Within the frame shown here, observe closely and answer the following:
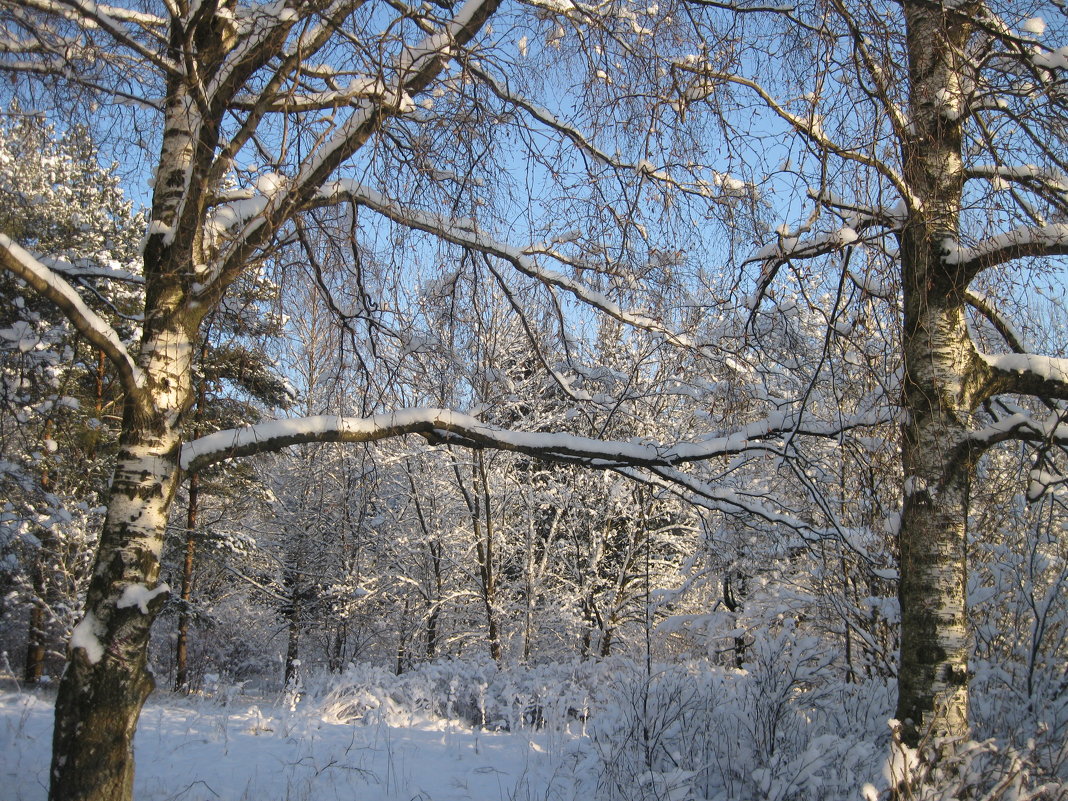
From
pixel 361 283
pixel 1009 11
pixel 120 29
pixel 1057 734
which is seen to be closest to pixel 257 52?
pixel 120 29

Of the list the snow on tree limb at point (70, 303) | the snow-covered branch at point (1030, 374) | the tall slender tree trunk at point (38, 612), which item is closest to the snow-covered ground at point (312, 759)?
the snow on tree limb at point (70, 303)

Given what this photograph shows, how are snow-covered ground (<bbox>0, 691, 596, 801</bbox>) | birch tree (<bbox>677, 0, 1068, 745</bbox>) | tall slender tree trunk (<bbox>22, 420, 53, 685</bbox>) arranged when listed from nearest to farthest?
1. birch tree (<bbox>677, 0, 1068, 745</bbox>)
2. snow-covered ground (<bbox>0, 691, 596, 801</bbox>)
3. tall slender tree trunk (<bbox>22, 420, 53, 685</bbox>)

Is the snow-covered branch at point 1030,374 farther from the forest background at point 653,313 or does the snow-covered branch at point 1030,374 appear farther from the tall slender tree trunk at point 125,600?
the tall slender tree trunk at point 125,600

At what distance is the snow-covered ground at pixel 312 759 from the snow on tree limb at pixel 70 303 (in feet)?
8.46

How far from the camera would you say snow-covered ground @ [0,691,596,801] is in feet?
13.1

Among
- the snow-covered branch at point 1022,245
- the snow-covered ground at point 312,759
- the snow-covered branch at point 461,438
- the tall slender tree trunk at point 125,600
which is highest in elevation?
the snow-covered branch at point 1022,245

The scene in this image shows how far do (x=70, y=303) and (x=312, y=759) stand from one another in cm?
345

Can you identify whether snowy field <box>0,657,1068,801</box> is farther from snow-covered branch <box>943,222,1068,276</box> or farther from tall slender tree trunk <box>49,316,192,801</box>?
snow-covered branch <box>943,222,1068,276</box>

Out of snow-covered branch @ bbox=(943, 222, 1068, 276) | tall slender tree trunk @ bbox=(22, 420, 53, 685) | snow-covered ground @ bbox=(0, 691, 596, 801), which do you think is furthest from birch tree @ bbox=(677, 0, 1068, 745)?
tall slender tree trunk @ bbox=(22, 420, 53, 685)

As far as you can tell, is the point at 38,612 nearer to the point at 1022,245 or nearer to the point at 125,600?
the point at 125,600

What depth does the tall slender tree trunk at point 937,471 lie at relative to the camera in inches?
123

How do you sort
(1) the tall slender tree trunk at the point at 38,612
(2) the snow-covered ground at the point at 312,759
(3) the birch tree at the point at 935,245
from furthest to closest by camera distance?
(1) the tall slender tree trunk at the point at 38,612 < (2) the snow-covered ground at the point at 312,759 < (3) the birch tree at the point at 935,245

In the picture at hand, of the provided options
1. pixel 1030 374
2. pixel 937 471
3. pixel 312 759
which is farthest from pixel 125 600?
pixel 1030 374

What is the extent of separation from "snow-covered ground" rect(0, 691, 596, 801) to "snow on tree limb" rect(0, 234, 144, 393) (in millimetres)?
2578
